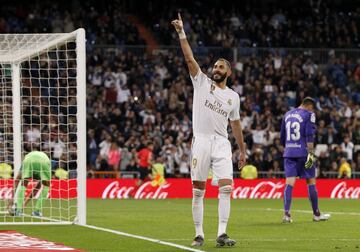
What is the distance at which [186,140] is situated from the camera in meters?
34.4

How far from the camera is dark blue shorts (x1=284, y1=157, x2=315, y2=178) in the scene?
17.8 metres

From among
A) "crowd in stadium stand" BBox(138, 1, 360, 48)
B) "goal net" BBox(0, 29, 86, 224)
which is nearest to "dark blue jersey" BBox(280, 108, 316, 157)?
"goal net" BBox(0, 29, 86, 224)

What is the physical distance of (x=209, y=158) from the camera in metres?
12.6

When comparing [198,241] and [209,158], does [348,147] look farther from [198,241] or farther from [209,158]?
[198,241]

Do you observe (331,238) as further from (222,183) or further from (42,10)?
(42,10)

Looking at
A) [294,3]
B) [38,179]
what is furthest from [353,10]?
[38,179]

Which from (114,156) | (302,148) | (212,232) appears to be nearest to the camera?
(212,232)

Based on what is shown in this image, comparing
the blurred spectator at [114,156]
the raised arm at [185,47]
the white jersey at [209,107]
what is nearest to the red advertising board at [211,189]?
the blurred spectator at [114,156]

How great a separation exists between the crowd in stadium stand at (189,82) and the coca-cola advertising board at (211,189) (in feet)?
3.07

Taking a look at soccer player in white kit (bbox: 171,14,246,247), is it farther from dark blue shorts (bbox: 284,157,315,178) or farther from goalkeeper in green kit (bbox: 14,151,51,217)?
goalkeeper in green kit (bbox: 14,151,51,217)

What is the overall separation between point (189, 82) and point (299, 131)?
1983cm

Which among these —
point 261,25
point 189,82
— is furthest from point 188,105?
point 261,25

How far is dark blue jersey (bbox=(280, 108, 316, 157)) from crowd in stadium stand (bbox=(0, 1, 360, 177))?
15.0 meters

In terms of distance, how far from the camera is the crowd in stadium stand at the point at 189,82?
34.0m
